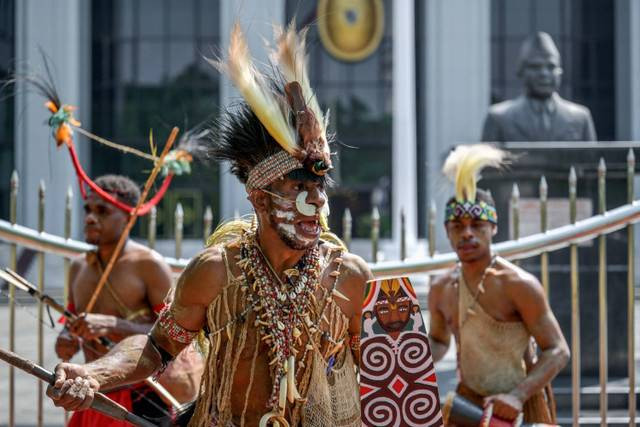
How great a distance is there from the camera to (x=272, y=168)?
3445 mm

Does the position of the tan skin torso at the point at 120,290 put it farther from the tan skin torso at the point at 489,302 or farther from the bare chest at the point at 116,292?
the tan skin torso at the point at 489,302

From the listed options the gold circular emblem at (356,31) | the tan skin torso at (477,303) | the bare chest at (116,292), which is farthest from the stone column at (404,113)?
the gold circular emblem at (356,31)

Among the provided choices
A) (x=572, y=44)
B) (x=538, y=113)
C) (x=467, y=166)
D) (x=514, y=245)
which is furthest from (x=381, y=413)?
(x=572, y=44)

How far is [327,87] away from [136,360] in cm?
2517

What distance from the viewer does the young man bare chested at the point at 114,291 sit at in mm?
5035

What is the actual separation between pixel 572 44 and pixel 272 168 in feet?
85.5

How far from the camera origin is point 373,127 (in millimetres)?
28297

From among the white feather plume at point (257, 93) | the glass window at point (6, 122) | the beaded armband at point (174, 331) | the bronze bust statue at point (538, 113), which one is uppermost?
the glass window at point (6, 122)

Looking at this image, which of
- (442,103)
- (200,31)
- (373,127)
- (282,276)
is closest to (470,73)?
(442,103)

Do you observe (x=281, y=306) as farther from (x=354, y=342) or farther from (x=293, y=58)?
(x=293, y=58)

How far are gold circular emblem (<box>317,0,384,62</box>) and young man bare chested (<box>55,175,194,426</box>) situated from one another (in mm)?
23001

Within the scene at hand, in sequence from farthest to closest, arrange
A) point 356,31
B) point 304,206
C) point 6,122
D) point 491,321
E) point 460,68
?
point 356,31
point 6,122
point 460,68
point 491,321
point 304,206

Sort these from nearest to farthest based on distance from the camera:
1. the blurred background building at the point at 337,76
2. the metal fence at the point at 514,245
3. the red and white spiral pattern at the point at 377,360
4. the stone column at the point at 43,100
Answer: the red and white spiral pattern at the point at 377,360
the metal fence at the point at 514,245
the stone column at the point at 43,100
the blurred background building at the point at 337,76

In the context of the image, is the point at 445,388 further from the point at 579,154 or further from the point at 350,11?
the point at 350,11
